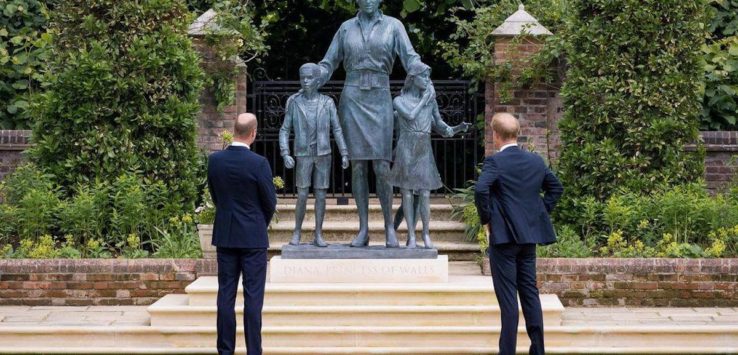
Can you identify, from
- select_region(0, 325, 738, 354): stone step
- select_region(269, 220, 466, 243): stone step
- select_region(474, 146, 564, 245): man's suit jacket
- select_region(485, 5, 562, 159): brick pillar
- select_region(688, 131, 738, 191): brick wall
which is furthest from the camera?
select_region(485, 5, 562, 159): brick pillar

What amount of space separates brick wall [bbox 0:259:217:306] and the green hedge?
3854 millimetres

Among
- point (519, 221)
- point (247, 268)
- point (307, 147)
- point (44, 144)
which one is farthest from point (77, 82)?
point (519, 221)

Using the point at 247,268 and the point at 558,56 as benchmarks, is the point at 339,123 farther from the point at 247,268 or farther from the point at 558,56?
the point at 558,56

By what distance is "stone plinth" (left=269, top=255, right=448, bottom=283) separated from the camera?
943cm

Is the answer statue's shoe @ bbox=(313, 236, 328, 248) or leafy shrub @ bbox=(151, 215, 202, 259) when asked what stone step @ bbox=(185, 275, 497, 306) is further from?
leafy shrub @ bbox=(151, 215, 202, 259)

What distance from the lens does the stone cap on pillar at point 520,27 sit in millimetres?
12789

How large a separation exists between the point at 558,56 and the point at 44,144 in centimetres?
533

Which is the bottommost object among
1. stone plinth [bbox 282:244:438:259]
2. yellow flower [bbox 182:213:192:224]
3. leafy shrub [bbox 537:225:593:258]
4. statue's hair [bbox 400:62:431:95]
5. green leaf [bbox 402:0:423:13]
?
leafy shrub [bbox 537:225:593:258]

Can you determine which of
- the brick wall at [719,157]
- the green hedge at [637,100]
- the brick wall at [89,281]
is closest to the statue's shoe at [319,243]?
the brick wall at [89,281]

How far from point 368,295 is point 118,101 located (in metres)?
3.92

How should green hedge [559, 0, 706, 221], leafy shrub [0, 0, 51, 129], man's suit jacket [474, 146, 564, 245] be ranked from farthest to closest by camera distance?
leafy shrub [0, 0, 51, 129] < green hedge [559, 0, 706, 221] < man's suit jacket [474, 146, 564, 245]

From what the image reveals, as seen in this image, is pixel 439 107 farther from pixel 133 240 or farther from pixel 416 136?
pixel 133 240

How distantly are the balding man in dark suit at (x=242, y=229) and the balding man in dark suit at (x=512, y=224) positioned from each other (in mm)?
1389

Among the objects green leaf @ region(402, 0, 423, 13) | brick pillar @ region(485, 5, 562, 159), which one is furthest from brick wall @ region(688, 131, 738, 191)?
green leaf @ region(402, 0, 423, 13)
